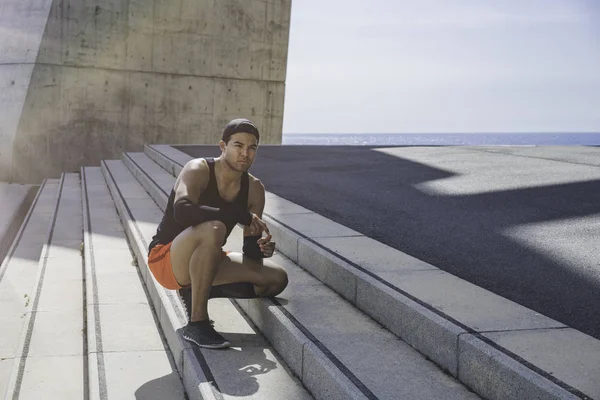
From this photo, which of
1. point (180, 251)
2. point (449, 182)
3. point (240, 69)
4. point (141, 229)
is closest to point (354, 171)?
point (449, 182)

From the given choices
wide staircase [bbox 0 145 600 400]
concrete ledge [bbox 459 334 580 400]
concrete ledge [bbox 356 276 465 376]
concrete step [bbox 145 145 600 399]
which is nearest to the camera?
concrete ledge [bbox 459 334 580 400]

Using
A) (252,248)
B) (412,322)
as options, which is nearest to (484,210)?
(252,248)

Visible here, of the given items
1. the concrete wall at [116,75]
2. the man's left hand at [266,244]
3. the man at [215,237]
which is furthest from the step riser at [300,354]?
the concrete wall at [116,75]

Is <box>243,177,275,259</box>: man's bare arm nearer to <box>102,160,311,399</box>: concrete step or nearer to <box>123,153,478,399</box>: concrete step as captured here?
<box>123,153,478,399</box>: concrete step

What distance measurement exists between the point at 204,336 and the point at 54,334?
1.46 metres

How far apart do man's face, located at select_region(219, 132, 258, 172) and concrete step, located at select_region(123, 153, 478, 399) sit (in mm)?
797

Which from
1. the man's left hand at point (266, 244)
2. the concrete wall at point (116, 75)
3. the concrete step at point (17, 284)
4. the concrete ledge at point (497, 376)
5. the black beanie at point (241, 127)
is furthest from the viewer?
the concrete wall at point (116, 75)

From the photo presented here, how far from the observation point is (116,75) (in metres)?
14.5

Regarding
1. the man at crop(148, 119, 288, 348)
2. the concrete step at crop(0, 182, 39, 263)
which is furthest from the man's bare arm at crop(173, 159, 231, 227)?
the concrete step at crop(0, 182, 39, 263)

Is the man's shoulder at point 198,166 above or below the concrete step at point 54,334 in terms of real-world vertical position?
above

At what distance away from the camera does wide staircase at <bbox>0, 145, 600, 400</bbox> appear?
8.91 ft

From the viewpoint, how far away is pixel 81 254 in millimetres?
6473

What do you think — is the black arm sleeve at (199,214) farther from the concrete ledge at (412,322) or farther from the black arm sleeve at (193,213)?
the concrete ledge at (412,322)

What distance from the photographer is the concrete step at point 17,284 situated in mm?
4339
